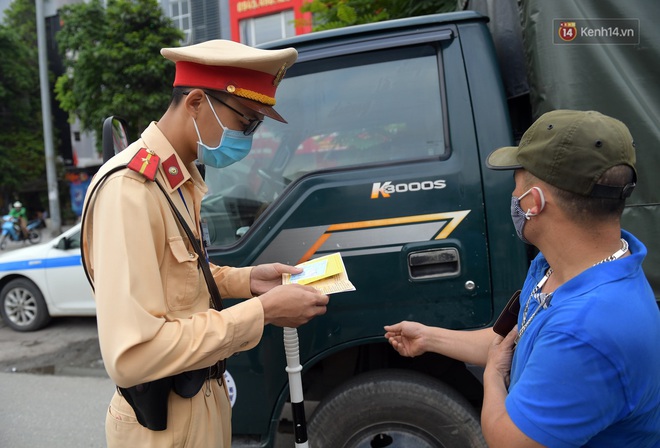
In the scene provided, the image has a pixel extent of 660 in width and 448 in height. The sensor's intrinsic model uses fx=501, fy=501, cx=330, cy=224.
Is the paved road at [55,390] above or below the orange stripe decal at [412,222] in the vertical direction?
below

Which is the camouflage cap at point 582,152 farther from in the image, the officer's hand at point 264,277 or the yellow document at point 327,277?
the officer's hand at point 264,277

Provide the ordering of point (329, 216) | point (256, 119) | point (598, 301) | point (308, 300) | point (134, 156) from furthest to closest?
point (329, 216) < point (256, 119) < point (308, 300) < point (134, 156) < point (598, 301)

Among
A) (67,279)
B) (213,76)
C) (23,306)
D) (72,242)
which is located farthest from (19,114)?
(213,76)

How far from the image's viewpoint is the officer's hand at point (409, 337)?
1807 mm

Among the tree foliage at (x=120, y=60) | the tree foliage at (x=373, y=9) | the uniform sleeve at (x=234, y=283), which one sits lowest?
the uniform sleeve at (x=234, y=283)

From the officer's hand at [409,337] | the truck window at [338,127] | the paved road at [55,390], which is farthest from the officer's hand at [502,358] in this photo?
the paved road at [55,390]

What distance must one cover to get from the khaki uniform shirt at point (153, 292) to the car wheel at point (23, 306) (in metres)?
5.51

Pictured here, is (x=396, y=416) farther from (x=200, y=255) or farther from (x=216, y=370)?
(x=200, y=255)

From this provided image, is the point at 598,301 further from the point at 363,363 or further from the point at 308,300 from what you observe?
the point at 363,363

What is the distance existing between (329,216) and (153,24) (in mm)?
12262

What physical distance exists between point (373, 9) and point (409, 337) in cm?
307

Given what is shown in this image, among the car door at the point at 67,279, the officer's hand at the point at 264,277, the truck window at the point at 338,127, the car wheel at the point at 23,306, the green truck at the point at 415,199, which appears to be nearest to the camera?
the officer's hand at the point at 264,277

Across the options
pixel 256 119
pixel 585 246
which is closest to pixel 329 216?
pixel 256 119

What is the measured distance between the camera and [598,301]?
1077mm
